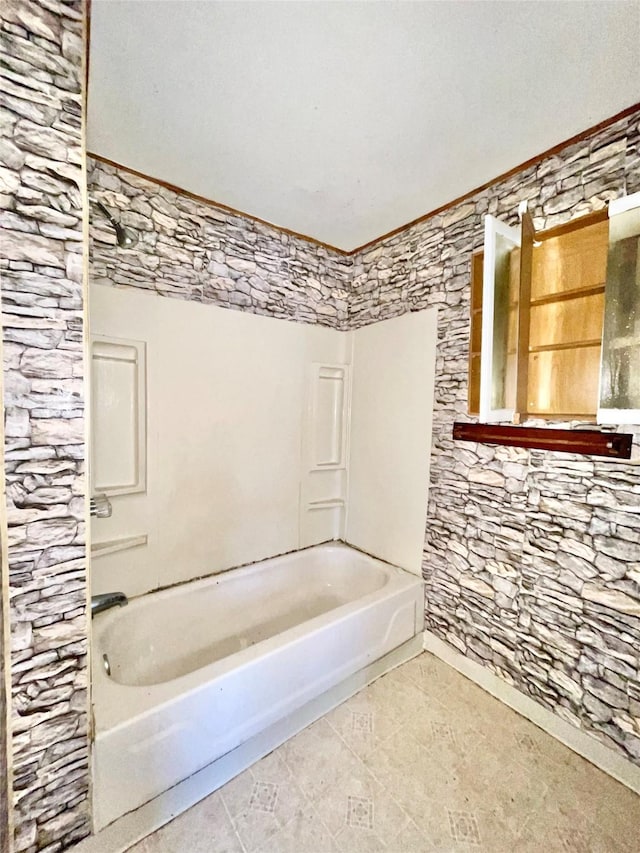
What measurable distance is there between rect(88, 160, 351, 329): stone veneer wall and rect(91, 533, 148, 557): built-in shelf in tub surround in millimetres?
1323

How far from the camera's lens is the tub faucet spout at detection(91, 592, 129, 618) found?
65.9 inches

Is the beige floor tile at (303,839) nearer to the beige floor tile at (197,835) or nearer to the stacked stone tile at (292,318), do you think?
the beige floor tile at (197,835)

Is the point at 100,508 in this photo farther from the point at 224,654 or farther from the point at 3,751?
the point at 224,654

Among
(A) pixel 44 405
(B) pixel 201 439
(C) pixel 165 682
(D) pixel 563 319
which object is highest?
(D) pixel 563 319

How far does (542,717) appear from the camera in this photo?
1643 mm

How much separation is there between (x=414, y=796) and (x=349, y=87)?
8.80 feet

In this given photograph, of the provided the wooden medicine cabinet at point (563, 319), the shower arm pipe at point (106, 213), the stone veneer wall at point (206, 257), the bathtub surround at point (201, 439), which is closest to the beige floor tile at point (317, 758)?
the bathtub surround at point (201, 439)

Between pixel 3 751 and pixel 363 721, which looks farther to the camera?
pixel 363 721

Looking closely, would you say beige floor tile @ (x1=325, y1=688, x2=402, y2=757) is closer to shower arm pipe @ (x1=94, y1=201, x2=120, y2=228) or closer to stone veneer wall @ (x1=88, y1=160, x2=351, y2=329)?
stone veneer wall @ (x1=88, y1=160, x2=351, y2=329)

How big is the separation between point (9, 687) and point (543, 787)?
6.36ft

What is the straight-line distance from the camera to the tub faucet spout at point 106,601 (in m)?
1.67

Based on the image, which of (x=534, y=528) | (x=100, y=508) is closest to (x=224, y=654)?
(x=100, y=508)

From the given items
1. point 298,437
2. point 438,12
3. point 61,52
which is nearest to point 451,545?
point 298,437

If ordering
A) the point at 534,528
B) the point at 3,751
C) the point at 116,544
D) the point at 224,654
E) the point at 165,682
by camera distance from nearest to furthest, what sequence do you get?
the point at 3,751, the point at 165,682, the point at 534,528, the point at 116,544, the point at 224,654
